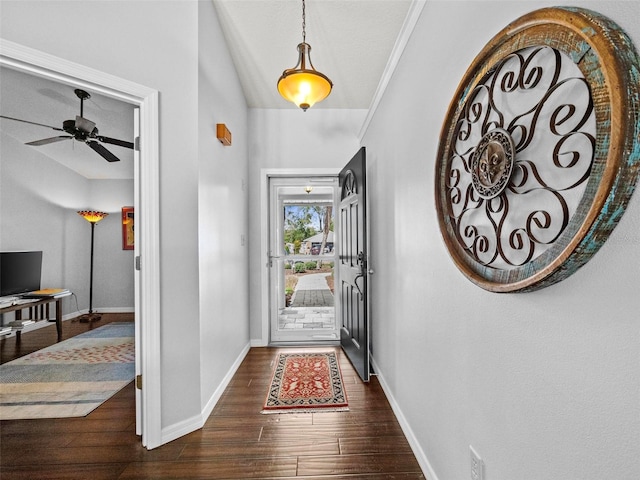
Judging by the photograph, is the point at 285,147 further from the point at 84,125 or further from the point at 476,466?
the point at 476,466

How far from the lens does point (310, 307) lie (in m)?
4.11

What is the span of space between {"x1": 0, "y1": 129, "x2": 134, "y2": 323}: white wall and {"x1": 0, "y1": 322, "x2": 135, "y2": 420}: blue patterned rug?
1744 mm

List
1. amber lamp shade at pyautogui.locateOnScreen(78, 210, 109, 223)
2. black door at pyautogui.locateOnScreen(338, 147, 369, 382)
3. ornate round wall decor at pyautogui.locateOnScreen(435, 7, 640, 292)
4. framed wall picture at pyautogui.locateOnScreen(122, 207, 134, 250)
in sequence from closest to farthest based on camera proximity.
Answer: ornate round wall decor at pyautogui.locateOnScreen(435, 7, 640, 292) → black door at pyautogui.locateOnScreen(338, 147, 369, 382) → amber lamp shade at pyautogui.locateOnScreen(78, 210, 109, 223) → framed wall picture at pyautogui.locateOnScreen(122, 207, 134, 250)

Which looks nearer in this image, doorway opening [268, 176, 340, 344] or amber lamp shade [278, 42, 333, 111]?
amber lamp shade [278, 42, 333, 111]

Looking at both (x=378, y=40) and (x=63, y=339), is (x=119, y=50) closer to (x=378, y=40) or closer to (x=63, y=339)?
(x=378, y=40)

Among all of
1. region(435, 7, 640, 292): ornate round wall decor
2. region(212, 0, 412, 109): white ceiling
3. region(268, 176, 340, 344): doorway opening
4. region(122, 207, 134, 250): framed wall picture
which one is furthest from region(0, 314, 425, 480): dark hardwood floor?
region(122, 207, 134, 250): framed wall picture

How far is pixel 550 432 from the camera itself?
801 mm

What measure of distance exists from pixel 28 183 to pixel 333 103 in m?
4.65

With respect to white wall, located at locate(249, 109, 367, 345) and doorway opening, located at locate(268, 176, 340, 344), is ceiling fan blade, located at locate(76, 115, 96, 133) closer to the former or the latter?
white wall, located at locate(249, 109, 367, 345)

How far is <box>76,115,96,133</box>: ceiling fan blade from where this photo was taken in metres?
2.94

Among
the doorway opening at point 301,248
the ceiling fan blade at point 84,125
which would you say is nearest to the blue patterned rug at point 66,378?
the doorway opening at point 301,248

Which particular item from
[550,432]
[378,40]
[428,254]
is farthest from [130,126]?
[550,432]

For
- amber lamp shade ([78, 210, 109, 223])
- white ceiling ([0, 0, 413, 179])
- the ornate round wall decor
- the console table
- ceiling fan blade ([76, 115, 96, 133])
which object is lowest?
the console table

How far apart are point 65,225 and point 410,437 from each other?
20.0ft
